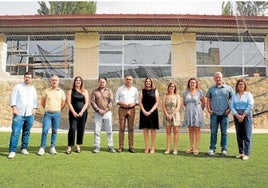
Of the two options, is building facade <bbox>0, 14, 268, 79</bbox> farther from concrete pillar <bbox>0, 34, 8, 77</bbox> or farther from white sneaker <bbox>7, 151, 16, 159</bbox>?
white sneaker <bbox>7, 151, 16, 159</bbox>

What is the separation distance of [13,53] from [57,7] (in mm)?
25437

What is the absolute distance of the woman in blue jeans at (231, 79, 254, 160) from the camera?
5996 mm

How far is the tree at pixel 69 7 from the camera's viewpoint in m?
36.6

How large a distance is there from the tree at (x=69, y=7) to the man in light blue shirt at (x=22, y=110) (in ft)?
103

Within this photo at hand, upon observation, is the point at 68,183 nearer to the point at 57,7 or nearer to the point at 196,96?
the point at 196,96

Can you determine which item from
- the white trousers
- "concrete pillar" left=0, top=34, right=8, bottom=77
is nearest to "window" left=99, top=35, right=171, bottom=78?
"concrete pillar" left=0, top=34, right=8, bottom=77

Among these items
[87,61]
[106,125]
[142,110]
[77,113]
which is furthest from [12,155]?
[87,61]

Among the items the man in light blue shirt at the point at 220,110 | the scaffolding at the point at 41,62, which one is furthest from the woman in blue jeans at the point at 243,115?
the scaffolding at the point at 41,62

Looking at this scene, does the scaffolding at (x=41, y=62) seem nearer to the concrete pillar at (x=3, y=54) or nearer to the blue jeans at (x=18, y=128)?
the concrete pillar at (x=3, y=54)

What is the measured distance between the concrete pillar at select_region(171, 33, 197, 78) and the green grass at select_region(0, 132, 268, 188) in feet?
27.7

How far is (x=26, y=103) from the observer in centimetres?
625

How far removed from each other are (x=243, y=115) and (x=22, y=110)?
4272mm

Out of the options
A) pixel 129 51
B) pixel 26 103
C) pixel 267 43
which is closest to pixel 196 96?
pixel 26 103

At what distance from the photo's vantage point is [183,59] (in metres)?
15.0
